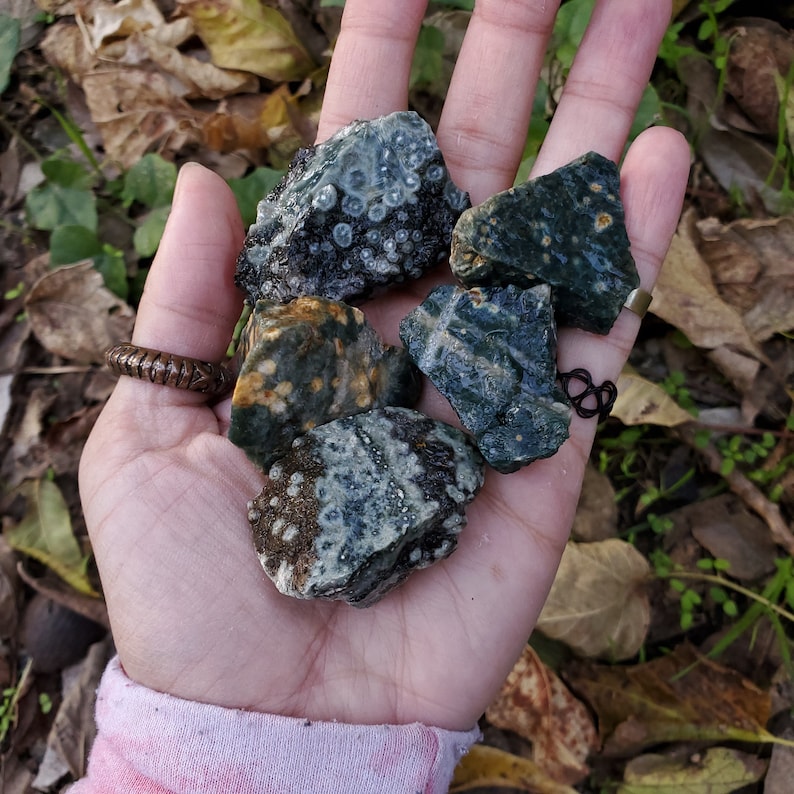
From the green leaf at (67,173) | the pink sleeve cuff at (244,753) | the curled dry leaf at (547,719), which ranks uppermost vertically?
the green leaf at (67,173)

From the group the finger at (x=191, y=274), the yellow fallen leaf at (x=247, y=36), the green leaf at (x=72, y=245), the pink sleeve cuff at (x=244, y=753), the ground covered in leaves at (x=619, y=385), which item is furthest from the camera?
the yellow fallen leaf at (x=247, y=36)

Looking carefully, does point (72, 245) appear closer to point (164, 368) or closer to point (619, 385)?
point (164, 368)

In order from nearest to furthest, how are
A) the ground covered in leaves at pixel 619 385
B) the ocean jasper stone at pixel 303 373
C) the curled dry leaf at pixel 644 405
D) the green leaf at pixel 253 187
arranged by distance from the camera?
the ocean jasper stone at pixel 303 373
the ground covered in leaves at pixel 619 385
the curled dry leaf at pixel 644 405
the green leaf at pixel 253 187

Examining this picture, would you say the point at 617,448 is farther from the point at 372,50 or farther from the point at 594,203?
the point at 372,50

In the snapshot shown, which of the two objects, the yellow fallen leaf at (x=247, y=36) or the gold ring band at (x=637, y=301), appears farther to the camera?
the yellow fallen leaf at (x=247, y=36)

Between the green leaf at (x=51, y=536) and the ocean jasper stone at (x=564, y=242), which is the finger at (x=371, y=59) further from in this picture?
the green leaf at (x=51, y=536)

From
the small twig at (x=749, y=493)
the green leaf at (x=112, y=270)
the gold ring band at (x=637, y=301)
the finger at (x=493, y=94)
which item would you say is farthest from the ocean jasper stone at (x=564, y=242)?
the green leaf at (x=112, y=270)

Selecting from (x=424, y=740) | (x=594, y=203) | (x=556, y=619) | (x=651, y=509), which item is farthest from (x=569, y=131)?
(x=424, y=740)
